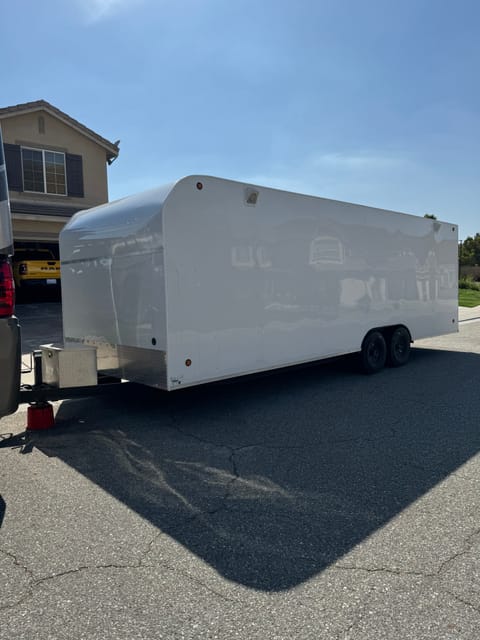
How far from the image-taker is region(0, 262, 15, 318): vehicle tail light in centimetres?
418

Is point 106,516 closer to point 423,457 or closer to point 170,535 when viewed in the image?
point 170,535

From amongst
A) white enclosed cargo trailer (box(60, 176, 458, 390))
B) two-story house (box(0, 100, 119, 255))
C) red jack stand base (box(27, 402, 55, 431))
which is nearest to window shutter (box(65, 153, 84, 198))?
two-story house (box(0, 100, 119, 255))

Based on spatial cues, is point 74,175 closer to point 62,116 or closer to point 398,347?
point 62,116

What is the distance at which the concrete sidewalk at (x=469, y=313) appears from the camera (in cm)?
1958

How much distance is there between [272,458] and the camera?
490 cm

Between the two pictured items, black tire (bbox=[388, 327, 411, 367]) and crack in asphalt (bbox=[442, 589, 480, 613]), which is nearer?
crack in asphalt (bbox=[442, 589, 480, 613])

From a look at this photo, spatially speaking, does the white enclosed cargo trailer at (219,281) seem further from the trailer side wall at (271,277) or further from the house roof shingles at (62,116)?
the house roof shingles at (62,116)

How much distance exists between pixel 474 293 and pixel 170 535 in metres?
33.3

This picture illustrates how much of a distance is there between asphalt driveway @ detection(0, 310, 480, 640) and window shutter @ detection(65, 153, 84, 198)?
49.6 feet

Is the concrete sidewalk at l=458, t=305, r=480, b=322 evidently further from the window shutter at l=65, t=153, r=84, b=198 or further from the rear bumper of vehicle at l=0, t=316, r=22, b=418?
the rear bumper of vehicle at l=0, t=316, r=22, b=418

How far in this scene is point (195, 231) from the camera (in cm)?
574

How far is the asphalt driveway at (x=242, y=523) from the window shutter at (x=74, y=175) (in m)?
15.1

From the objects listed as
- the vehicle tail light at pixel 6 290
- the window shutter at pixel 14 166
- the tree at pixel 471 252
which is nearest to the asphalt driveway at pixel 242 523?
the vehicle tail light at pixel 6 290

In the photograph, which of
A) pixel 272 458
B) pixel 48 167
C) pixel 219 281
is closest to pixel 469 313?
pixel 48 167
